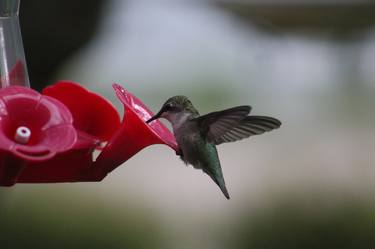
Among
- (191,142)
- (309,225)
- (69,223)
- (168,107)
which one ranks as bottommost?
(69,223)

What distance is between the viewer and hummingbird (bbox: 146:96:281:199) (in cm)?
266

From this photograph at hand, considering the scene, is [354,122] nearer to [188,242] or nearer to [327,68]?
[327,68]

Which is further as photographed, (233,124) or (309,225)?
(309,225)

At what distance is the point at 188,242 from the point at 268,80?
3.89m

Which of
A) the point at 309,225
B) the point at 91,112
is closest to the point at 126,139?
the point at 91,112

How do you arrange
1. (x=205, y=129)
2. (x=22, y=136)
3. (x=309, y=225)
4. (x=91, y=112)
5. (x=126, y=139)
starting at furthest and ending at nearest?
1. (x=309, y=225)
2. (x=205, y=129)
3. (x=91, y=112)
4. (x=126, y=139)
5. (x=22, y=136)

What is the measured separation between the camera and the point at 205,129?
288 cm

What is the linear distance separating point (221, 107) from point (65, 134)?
7684mm

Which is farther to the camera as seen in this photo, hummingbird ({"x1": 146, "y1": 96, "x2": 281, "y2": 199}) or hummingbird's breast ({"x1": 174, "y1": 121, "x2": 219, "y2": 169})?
hummingbird's breast ({"x1": 174, "y1": 121, "x2": 219, "y2": 169})

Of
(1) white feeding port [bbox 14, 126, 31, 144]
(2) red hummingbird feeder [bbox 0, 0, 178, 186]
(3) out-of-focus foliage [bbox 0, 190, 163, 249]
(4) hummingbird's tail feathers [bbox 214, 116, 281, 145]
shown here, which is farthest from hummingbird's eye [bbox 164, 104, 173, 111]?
(3) out-of-focus foliage [bbox 0, 190, 163, 249]

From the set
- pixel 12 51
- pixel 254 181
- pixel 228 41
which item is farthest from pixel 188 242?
pixel 12 51

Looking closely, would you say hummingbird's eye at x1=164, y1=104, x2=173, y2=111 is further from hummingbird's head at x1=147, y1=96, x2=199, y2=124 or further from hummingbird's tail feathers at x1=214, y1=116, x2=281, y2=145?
hummingbird's tail feathers at x1=214, y1=116, x2=281, y2=145

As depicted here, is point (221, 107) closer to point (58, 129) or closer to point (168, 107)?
point (168, 107)

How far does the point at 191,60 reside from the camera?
1046cm
